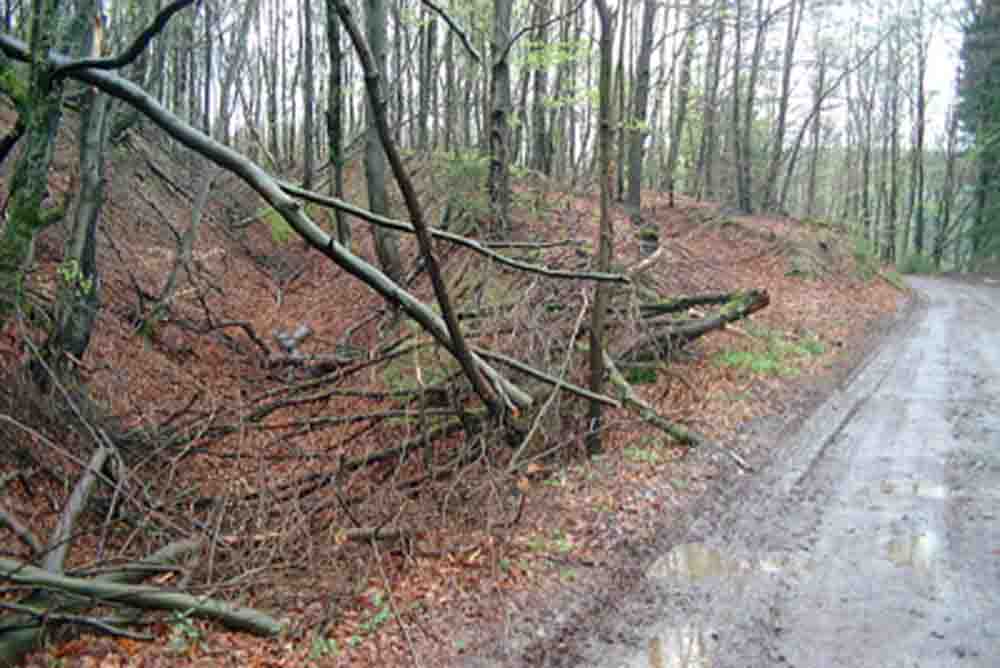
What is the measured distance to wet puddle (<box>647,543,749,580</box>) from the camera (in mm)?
5555

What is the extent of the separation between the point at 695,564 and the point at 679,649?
47.7 inches

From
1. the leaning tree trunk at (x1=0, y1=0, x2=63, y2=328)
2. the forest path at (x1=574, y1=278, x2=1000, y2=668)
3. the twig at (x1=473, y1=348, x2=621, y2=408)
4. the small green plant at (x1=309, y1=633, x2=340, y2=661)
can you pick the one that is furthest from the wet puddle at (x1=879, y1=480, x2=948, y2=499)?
the leaning tree trunk at (x1=0, y1=0, x2=63, y2=328)

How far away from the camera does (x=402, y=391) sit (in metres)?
7.57

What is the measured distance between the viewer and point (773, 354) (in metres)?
12.3

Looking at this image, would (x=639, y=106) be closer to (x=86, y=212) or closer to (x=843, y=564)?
(x=86, y=212)

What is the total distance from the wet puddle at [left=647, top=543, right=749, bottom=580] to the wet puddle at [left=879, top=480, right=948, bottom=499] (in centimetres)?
230

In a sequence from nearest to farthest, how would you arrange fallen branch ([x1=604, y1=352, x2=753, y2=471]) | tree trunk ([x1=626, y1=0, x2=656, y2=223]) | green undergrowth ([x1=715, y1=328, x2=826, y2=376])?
fallen branch ([x1=604, y1=352, x2=753, y2=471])
green undergrowth ([x1=715, y1=328, x2=826, y2=376])
tree trunk ([x1=626, y1=0, x2=656, y2=223])

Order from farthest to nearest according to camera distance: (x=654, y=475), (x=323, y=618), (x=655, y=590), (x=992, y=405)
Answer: (x=992, y=405), (x=654, y=475), (x=655, y=590), (x=323, y=618)

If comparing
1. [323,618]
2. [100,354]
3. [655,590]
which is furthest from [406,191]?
[100,354]

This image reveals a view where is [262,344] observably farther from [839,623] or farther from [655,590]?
[839,623]

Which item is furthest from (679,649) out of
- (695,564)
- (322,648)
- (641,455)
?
(641,455)

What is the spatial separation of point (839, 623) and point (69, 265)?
668 centimetres

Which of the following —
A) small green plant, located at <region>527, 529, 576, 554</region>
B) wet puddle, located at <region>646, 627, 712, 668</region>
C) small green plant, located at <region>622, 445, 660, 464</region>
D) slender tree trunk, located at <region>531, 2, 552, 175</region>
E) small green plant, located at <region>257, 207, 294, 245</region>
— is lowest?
wet puddle, located at <region>646, 627, 712, 668</region>

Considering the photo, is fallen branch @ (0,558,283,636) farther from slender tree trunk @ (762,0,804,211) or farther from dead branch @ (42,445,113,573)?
slender tree trunk @ (762,0,804,211)
